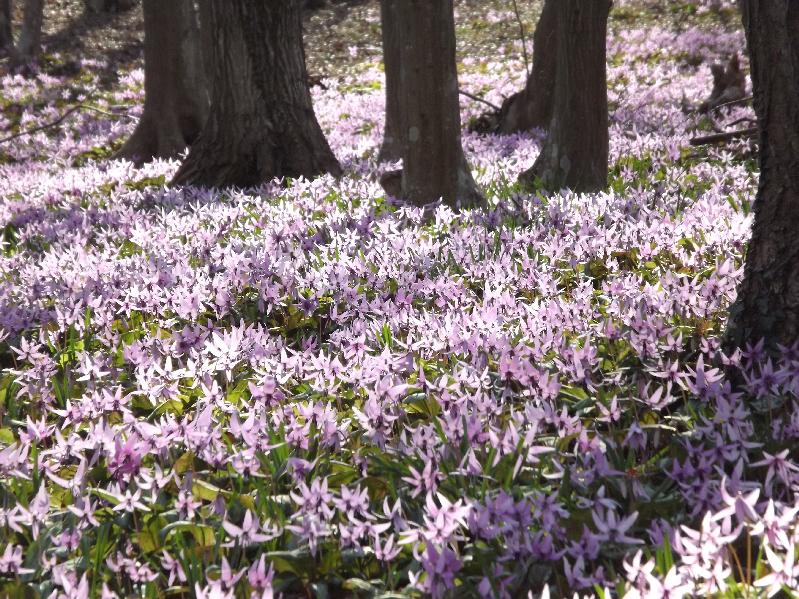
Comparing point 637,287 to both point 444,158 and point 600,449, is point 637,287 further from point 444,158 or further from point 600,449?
point 444,158

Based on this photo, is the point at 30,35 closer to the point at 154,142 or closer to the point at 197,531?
the point at 154,142

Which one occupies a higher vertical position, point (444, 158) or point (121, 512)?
point (444, 158)

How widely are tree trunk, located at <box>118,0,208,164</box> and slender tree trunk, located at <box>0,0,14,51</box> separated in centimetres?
1872

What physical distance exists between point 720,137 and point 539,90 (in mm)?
4037

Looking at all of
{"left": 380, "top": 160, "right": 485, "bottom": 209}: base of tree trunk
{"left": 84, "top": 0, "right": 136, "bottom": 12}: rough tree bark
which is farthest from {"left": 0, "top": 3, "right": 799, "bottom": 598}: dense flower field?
{"left": 84, "top": 0, "right": 136, "bottom": 12}: rough tree bark

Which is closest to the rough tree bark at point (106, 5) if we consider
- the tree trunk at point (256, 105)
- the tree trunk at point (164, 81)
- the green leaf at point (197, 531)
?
the tree trunk at point (164, 81)

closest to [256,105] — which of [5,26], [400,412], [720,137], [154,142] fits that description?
[154,142]

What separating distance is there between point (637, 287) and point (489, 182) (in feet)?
16.7

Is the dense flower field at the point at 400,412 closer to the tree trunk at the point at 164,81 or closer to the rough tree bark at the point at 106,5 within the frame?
the tree trunk at the point at 164,81

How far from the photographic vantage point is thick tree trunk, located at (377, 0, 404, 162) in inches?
437

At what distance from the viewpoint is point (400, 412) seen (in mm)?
3188

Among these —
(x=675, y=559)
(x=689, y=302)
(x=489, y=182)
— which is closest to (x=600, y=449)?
(x=675, y=559)

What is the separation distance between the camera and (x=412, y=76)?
23.7 ft

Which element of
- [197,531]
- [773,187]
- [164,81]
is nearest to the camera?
[197,531]
